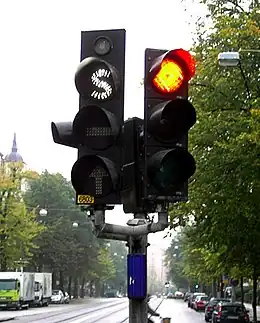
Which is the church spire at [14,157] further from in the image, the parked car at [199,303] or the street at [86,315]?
the parked car at [199,303]

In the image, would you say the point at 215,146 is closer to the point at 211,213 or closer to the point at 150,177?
the point at 211,213

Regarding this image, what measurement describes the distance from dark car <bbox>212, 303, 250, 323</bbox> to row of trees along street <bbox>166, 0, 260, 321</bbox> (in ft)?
46.1

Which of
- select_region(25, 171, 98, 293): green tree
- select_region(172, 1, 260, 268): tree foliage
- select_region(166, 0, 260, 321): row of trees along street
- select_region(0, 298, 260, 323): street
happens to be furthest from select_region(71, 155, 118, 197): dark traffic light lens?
select_region(25, 171, 98, 293): green tree

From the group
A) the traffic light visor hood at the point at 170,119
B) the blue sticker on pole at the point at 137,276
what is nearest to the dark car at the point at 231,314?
the blue sticker on pole at the point at 137,276

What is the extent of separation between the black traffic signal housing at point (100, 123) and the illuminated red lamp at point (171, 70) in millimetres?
286

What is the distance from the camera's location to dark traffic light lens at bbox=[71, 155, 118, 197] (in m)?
5.10

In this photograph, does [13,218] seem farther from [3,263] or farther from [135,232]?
[135,232]

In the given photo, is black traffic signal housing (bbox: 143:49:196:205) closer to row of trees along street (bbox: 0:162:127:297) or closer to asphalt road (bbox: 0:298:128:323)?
asphalt road (bbox: 0:298:128:323)

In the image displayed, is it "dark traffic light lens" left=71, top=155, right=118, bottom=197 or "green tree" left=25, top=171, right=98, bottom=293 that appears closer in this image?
"dark traffic light lens" left=71, top=155, right=118, bottom=197

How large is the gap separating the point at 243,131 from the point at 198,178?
8.94 ft

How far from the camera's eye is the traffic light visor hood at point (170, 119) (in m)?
4.96

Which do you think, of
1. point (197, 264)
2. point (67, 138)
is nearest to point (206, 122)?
point (67, 138)

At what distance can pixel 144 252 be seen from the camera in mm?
5148

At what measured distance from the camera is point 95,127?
517 cm
